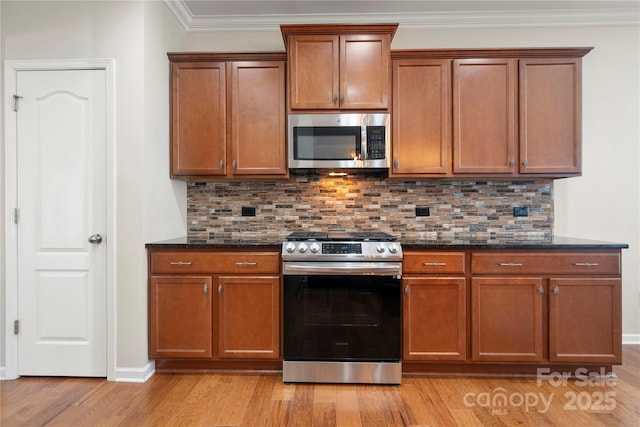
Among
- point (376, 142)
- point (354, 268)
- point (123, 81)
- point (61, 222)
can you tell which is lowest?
point (354, 268)

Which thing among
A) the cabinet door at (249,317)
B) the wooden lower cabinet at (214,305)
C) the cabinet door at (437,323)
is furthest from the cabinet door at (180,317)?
the cabinet door at (437,323)

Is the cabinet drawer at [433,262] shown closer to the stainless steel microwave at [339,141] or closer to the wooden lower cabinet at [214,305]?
the stainless steel microwave at [339,141]

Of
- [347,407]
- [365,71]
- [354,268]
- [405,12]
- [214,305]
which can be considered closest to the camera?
[347,407]

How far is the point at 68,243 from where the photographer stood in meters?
2.49

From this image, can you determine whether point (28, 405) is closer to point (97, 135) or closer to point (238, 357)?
point (238, 357)

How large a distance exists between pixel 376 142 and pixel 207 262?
1528 mm

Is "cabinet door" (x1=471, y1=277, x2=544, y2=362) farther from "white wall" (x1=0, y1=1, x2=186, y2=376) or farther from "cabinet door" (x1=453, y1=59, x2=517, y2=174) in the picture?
"white wall" (x1=0, y1=1, x2=186, y2=376)

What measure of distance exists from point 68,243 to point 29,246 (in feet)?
0.91

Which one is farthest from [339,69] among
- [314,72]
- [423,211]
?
[423,211]

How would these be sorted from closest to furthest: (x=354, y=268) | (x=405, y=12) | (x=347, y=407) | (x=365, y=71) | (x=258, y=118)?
(x=347, y=407), (x=354, y=268), (x=365, y=71), (x=258, y=118), (x=405, y=12)

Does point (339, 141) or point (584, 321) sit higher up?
point (339, 141)

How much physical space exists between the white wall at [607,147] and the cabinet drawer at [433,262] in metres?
Answer: 1.32

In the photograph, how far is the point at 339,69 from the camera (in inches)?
106

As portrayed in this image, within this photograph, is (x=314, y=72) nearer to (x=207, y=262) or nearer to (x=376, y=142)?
(x=376, y=142)
